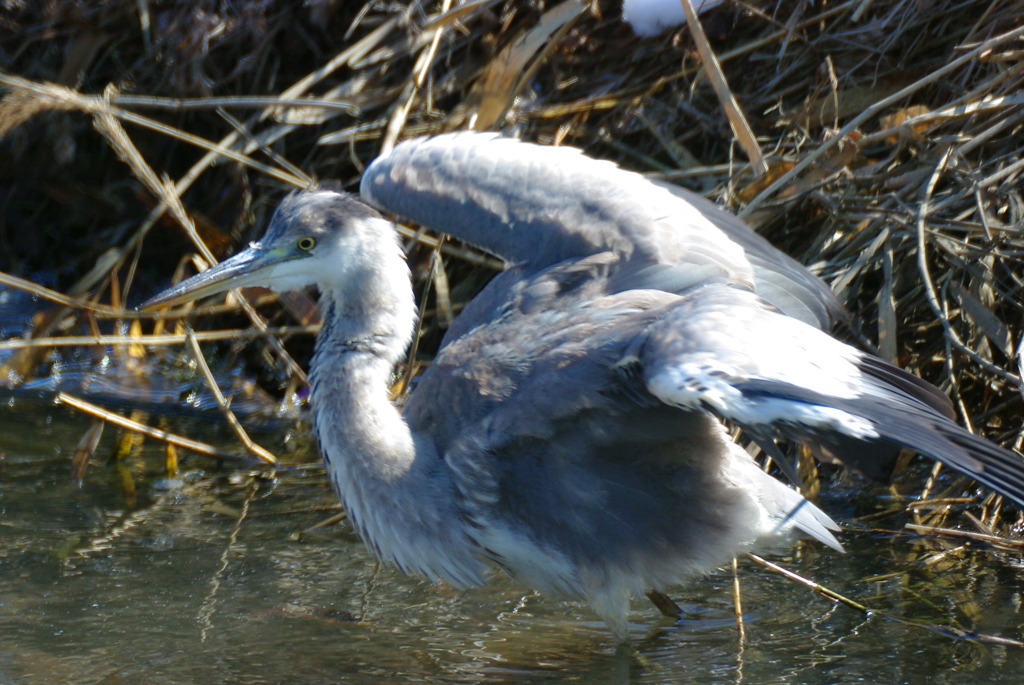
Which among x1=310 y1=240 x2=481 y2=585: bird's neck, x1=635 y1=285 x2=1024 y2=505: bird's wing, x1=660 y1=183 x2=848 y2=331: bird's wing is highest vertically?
x1=635 y1=285 x2=1024 y2=505: bird's wing

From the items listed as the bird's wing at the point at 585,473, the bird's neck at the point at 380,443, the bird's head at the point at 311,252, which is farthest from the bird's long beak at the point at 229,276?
the bird's wing at the point at 585,473

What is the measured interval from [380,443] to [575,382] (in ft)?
2.21

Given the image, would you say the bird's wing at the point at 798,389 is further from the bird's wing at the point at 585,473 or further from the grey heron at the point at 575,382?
the bird's wing at the point at 585,473

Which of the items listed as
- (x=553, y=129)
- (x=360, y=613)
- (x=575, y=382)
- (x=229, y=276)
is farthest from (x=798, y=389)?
(x=553, y=129)

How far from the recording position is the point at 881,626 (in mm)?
3164

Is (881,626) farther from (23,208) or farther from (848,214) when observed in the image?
(23,208)

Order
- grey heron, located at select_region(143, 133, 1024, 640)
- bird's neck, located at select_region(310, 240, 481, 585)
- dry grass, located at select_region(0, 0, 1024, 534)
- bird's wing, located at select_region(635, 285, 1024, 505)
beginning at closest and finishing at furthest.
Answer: bird's wing, located at select_region(635, 285, 1024, 505), grey heron, located at select_region(143, 133, 1024, 640), bird's neck, located at select_region(310, 240, 481, 585), dry grass, located at select_region(0, 0, 1024, 534)

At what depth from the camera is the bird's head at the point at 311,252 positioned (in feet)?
11.3

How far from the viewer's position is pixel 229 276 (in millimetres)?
3473

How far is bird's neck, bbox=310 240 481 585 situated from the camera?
127 inches

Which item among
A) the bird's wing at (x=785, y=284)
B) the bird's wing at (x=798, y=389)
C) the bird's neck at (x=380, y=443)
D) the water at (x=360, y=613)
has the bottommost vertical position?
the water at (x=360, y=613)

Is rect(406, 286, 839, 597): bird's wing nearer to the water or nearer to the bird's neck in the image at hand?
the bird's neck

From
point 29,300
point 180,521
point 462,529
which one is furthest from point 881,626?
point 29,300

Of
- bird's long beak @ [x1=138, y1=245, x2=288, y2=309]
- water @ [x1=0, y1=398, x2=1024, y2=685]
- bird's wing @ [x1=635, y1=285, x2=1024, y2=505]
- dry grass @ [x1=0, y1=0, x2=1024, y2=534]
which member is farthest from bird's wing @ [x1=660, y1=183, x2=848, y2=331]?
bird's long beak @ [x1=138, y1=245, x2=288, y2=309]
